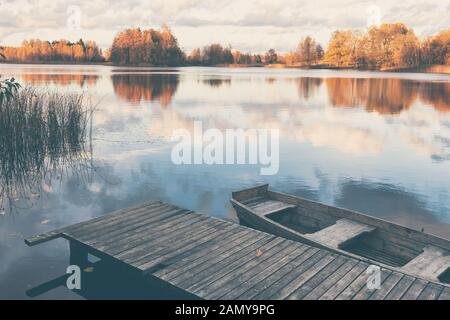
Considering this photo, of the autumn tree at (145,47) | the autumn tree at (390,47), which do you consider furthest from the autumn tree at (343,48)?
the autumn tree at (145,47)

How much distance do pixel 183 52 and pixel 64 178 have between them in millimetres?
179491

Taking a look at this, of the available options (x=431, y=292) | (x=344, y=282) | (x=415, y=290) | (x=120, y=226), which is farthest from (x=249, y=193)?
(x=431, y=292)

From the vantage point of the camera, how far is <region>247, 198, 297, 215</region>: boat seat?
14.2 m

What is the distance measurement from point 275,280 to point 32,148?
1600 centimetres

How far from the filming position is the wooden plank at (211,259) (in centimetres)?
969

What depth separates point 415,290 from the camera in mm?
9148

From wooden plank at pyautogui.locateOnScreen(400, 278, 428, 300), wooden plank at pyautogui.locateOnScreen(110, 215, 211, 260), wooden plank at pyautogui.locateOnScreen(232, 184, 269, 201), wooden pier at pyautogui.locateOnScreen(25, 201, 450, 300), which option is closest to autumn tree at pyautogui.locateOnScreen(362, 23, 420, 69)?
wooden plank at pyautogui.locateOnScreen(232, 184, 269, 201)

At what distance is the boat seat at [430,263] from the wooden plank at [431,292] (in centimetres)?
63

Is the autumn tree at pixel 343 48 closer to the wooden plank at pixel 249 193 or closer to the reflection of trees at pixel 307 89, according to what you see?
the reflection of trees at pixel 307 89
